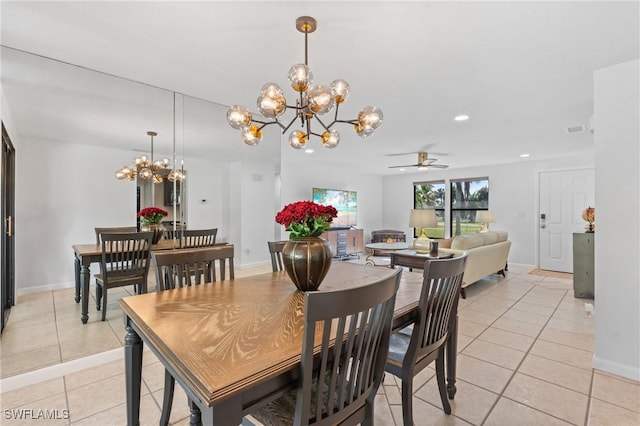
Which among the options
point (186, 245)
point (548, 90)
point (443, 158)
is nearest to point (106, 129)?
point (186, 245)

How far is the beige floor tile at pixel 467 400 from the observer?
1.72m

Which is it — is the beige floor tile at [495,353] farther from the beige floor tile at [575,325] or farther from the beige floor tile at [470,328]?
the beige floor tile at [575,325]

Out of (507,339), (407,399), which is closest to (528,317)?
(507,339)

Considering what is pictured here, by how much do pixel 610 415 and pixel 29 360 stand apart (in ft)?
12.5

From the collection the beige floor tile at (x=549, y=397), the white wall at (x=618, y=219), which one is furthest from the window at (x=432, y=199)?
the beige floor tile at (x=549, y=397)

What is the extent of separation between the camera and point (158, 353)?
1053mm

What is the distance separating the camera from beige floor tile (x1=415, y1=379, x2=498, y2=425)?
1.72 meters

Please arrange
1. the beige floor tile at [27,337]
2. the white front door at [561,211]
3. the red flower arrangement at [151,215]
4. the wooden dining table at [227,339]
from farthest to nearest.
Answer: the white front door at [561,211] < the red flower arrangement at [151,215] < the beige floor tile at [27,337] < the wooden dining table at [227,339]

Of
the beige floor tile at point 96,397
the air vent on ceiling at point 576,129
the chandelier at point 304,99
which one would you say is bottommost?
the beige floor tile at point 96,397

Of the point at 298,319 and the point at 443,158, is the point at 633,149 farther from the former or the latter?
the point at 443,158

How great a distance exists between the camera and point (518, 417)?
5.56 feet

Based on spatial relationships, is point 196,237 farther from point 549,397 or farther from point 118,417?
point 549,397

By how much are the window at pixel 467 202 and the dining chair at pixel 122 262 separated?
6834 millimetres

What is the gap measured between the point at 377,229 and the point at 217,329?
26.2ft
